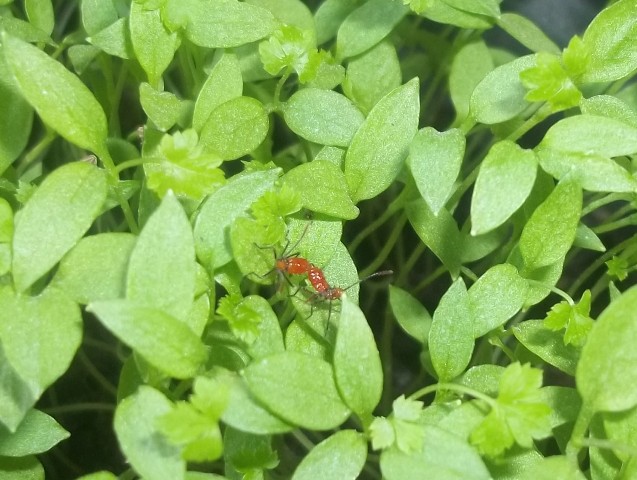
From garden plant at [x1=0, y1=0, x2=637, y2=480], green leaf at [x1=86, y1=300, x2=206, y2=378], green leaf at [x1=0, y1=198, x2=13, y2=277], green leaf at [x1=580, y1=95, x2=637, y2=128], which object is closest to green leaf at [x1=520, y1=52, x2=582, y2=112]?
garden plant at [x1=0, y1=0, x2=637, y2=480]

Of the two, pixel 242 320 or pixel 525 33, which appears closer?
pixel 242 320

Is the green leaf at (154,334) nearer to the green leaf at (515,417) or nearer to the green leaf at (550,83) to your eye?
the green leaf at (515,417)

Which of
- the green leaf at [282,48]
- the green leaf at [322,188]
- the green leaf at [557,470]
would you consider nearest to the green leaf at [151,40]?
the green leaf at [282,48]

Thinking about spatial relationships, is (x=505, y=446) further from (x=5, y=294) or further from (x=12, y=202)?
(x=12, y=202)

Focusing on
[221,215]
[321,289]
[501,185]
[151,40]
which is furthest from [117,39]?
[501,185]

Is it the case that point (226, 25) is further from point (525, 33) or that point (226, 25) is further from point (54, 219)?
point (525, 33)

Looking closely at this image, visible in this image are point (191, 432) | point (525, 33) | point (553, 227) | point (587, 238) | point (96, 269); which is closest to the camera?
point (191, 432)
